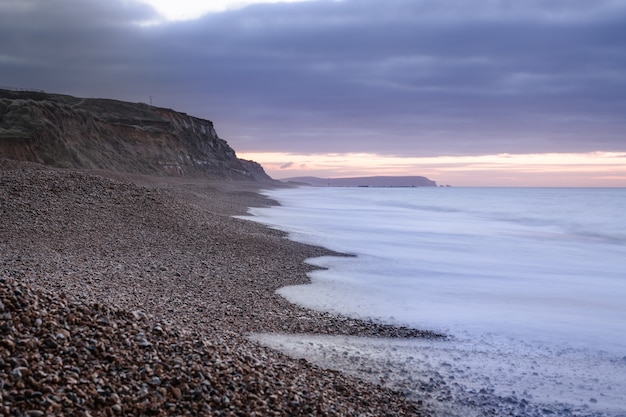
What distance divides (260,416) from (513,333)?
5.43 metres

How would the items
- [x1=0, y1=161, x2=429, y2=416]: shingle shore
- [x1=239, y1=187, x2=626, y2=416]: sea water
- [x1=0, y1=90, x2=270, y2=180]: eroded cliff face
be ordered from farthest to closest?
[x1=0, y1=90, x2=270, y2=180]: eroded cliff face → [x1=239, y1=187, x2=626, y2=416]: sea water → [x1=0, y1=161, x2=429, y2=416]: shingle shore

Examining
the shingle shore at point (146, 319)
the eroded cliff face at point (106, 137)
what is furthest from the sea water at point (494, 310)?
the eroded cliff face at point (106, 137)

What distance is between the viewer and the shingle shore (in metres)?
4.62

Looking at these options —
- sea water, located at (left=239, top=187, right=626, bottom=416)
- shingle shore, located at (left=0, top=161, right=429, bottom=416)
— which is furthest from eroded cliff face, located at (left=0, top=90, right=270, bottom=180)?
sea water, located at (left=239, top=187, right=626, bottom=416)

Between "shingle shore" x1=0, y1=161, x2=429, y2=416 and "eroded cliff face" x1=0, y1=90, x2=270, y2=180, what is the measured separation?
106 ft

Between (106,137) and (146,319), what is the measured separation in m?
62.8

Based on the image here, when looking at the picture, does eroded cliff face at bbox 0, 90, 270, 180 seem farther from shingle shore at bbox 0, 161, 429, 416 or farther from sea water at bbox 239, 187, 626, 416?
sea water at bbox 239, 187, 626, 416

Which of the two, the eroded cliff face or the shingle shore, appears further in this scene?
the eroded cliff face

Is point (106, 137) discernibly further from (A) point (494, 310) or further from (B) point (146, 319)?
(B) point (146, 319)

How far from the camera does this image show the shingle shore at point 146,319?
4.62m

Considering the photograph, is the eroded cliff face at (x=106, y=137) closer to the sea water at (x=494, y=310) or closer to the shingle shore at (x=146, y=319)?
the shingle shore at (x=146, y=319)

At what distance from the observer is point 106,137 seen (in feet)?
210

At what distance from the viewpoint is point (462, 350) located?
25.3 ft

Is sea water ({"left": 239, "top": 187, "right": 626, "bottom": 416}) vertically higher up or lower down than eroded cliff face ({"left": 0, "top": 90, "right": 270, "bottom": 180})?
lower down
